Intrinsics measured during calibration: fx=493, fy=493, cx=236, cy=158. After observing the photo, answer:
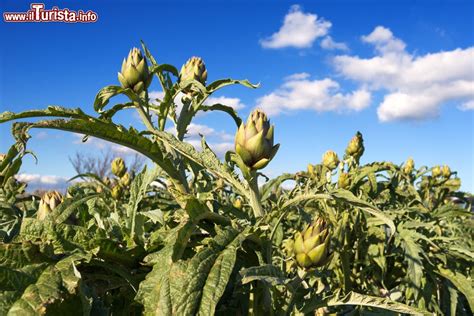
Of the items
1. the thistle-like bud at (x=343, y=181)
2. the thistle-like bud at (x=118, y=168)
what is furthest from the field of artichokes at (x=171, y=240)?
the thistle-like bud at (x=118, y=168)

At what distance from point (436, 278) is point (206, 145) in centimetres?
144

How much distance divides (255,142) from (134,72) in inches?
18.1

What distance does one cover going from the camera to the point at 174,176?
1.08 metres

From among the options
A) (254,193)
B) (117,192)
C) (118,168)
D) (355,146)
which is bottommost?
(254,193)

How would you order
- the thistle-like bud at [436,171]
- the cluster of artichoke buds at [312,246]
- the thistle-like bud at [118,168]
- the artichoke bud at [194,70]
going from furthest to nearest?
the thistle-like bud at [436,171] → the thistle-like bud at [118,168] → the artichoke bud at [194,70] → the cluster of artichoke buds at [312,246]

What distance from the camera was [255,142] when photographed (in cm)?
93

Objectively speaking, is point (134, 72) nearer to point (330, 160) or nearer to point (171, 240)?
point (171, 240)

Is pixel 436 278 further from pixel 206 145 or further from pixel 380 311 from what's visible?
pixel 206 145

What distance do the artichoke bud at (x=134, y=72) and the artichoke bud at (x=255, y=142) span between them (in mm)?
409

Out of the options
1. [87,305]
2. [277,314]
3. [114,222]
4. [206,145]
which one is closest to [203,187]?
[114,222]

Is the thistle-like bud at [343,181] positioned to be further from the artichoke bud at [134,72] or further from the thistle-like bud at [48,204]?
the thistle-like bud at [48,204]

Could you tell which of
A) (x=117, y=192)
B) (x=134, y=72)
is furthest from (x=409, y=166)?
(x=134, y=72)

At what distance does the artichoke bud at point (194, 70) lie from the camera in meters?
1.38

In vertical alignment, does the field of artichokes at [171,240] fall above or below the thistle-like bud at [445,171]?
below
